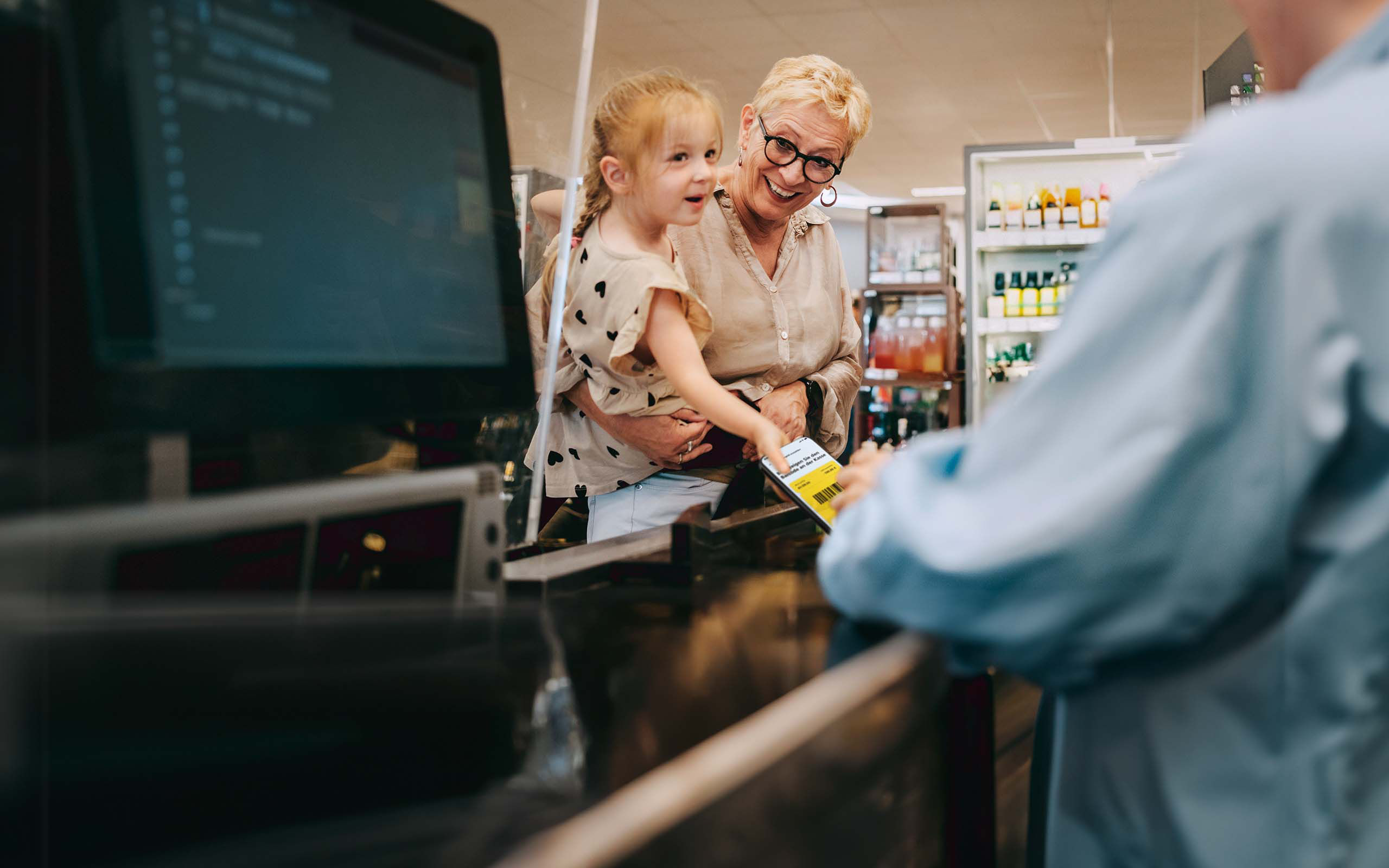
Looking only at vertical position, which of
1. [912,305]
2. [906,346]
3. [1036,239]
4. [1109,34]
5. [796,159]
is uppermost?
[1109,34]

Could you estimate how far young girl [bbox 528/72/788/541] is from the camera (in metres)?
1.20

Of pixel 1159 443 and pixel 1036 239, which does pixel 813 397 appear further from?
pixel 1036 239

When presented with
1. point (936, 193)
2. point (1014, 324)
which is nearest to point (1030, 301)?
point (1014, 324)

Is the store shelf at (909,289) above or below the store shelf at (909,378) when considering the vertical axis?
above

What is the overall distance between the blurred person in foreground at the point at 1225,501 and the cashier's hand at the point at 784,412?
912 millimetres

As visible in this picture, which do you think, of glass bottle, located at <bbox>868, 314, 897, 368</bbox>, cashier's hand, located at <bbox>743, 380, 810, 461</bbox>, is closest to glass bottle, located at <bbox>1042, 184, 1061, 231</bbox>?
glass bottle, located at <bbox>868, 314, 897, 368</bbox>

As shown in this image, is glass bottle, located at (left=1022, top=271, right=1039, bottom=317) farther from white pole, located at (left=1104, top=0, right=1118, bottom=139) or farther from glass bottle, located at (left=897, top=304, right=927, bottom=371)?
white pole, located at (left=1104, top=0, right=1118, bottom=139)

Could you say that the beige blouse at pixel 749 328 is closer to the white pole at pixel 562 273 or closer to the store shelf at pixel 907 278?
the white pole at pixel 562 273

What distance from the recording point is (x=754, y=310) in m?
1.55

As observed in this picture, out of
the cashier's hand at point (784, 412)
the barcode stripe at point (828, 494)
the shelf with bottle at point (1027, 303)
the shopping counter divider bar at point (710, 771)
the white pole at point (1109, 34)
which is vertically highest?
the white pole at point (1109, 34)

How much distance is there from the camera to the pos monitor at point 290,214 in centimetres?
50

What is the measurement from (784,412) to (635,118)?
0.51 metres

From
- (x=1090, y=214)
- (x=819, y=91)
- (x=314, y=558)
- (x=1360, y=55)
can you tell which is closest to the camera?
(x=1360, y=55)

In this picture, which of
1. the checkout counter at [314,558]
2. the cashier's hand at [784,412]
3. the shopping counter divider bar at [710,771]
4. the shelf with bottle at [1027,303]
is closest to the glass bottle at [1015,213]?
the shelf with bottle at [1027,303]
